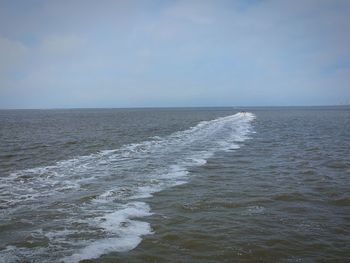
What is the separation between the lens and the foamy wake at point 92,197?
7.56 meters

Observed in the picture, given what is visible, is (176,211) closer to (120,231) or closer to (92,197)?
(120,231)

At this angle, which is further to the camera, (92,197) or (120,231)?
(92,197)

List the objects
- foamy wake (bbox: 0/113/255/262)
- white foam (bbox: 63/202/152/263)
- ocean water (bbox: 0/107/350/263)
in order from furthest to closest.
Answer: foamy wake (bbox: 0/113/255/262) < ocean water (bbox: 0/107/350/263) < white foam (bbox: 63/202/152/263)

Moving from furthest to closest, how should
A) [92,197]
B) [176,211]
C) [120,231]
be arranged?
[92,197] → [176,211] → [120,231]

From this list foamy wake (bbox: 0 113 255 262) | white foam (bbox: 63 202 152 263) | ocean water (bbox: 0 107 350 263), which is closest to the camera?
white foam (bbox: 63 202 152 263)

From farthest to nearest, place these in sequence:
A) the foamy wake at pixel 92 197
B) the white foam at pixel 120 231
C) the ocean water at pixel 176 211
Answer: the foamy wake at pixel 92 197, the ocean water at pixel 176 211, the white foam at pixel 120 231

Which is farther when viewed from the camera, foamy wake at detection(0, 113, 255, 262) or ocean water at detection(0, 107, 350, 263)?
foamy wake at detection(0, 113, 255, 262)

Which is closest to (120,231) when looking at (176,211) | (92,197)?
(176,211)

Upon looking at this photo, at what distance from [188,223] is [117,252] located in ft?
7.85

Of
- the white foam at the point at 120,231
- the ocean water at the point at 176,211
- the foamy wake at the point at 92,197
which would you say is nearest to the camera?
the white foam at the point at 120,231

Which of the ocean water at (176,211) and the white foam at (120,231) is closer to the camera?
the white foam at (120,231)

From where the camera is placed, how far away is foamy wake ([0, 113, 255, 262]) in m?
7.56

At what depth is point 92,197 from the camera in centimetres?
1135

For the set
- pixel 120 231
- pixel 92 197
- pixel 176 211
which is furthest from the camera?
pixel 92 197
